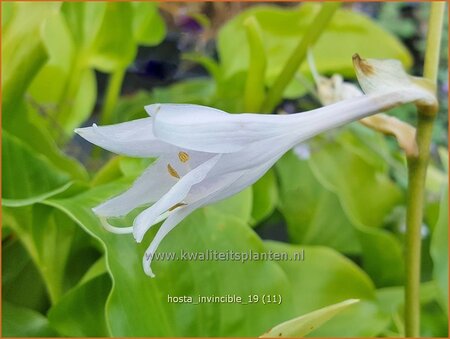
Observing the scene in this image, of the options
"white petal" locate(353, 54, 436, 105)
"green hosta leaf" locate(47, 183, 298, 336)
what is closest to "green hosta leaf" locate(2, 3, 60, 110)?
"green hosta leaf" locate(47, 183, 298, 336)

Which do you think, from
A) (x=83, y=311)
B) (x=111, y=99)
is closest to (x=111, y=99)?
(x=111, y=99)

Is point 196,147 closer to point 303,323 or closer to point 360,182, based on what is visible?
point 303,323

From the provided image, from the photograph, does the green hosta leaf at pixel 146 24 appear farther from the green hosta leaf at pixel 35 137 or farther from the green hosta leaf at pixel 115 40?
the green hosta leaf at pixel 35 137

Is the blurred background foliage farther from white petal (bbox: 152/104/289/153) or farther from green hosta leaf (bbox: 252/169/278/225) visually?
white petal (bbox: 152/104/289/153)

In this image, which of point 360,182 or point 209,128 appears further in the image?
point 360,182

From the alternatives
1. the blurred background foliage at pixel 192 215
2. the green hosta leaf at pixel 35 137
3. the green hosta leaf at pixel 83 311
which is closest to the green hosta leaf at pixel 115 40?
the blurred background foliage at pixel 192 215

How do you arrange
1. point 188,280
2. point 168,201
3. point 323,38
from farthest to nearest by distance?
point 323,38 < point 188,280 < point 168,201

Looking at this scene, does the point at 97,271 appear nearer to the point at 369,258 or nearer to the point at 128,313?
the point at 128,313

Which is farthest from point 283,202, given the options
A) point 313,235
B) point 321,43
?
point 321,43
